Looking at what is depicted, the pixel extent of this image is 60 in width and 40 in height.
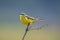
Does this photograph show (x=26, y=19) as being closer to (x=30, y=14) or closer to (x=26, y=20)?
(x=26, y=20)

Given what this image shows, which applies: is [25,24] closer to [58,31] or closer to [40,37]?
[40,37]

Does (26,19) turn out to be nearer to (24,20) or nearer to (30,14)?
(24,20)

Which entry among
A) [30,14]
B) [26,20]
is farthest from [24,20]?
[30,14]

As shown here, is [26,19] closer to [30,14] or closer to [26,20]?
[26,20]

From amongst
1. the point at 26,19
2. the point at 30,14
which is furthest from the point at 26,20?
the point at 30,14

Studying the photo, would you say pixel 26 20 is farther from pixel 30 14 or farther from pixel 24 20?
pixel 30 14

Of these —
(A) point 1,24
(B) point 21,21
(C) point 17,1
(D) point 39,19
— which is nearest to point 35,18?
(D) point 39,19

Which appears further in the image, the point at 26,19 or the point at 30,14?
the point at 30,14

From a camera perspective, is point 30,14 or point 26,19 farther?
point 30,14

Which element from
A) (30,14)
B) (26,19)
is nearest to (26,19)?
(26,19)
